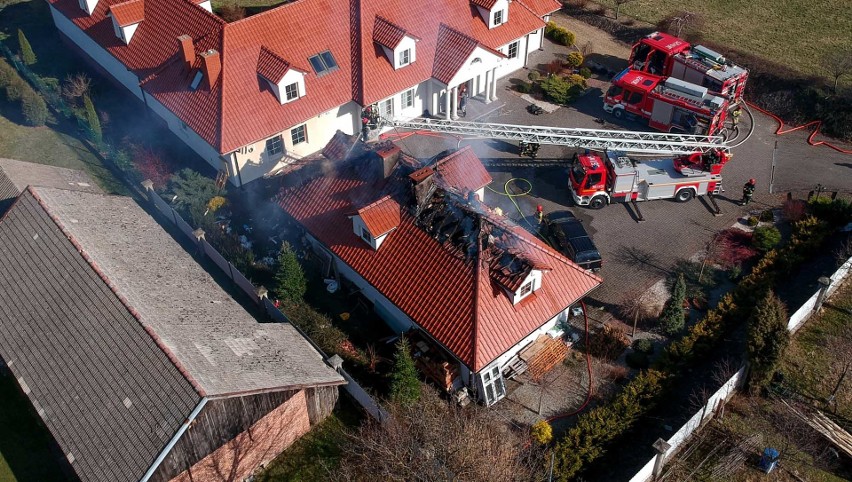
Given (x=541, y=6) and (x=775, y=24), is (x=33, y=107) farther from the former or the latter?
(x=775, y=24)

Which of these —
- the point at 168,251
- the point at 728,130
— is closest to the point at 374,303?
the point at 168,251

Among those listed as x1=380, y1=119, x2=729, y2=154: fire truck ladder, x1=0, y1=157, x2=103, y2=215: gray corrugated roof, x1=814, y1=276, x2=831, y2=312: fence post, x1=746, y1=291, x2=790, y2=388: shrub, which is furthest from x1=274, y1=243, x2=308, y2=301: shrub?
x1=814, y1=276, x2=831, y2=312: fence post

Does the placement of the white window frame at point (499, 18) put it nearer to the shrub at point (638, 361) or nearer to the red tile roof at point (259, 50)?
the red tile roof at point (259, 50)

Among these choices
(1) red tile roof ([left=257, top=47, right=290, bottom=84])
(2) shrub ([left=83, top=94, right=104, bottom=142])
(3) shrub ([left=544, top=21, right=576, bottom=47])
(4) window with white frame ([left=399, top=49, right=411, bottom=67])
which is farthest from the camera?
Answer: (3) shrub ([left=544, top=21, right=576, bottom=47])

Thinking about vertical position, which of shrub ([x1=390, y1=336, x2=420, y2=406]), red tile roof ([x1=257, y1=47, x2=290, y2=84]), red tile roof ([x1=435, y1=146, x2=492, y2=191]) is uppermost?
red tile roof ([x1=257, y1=47, x2=290, y2=84])

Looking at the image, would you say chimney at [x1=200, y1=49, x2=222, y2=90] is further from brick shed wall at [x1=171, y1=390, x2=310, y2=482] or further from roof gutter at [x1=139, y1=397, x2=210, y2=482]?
roof gutter at [x1=139, y1=397, x2=210, y2=482]

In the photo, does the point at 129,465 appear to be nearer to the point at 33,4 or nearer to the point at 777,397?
the point at 777,397
